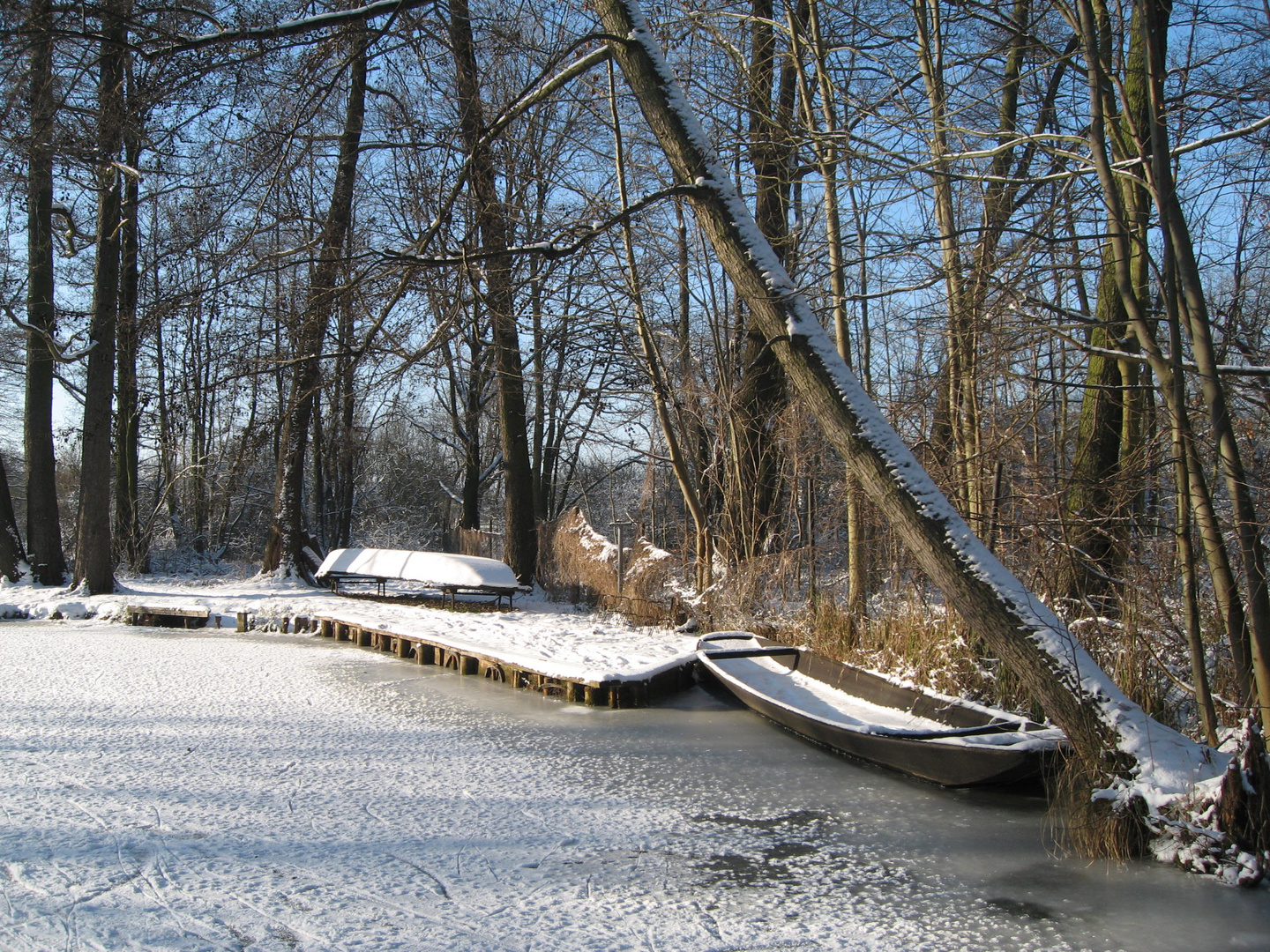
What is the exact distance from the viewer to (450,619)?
10.0 metres

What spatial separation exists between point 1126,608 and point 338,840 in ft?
12.7

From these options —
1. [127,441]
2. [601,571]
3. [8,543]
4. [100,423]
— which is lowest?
[601,571]

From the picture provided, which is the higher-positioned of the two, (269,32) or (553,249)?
(269,32)

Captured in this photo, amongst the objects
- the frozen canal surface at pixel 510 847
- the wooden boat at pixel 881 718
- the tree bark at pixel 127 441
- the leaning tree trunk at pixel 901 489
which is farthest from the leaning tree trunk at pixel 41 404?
the leaning tree trunk at pixel 901 489

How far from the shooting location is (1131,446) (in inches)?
231

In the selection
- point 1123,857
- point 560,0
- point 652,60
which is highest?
point 560,0

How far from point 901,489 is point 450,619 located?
6.56m

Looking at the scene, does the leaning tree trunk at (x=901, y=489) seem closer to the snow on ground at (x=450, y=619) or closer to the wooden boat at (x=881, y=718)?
the wooden boat at (x=881, y=718)

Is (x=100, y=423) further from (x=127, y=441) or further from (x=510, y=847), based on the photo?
(x=510, y=847)

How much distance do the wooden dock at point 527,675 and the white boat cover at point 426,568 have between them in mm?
1538

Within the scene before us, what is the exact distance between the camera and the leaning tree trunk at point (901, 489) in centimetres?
401

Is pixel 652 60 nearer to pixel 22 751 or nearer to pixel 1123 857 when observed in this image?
pixel 1123 857

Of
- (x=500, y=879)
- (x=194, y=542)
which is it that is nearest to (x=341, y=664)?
(x=500, y=879)

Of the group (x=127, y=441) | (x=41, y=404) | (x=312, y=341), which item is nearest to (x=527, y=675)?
(x=312, y=341)
